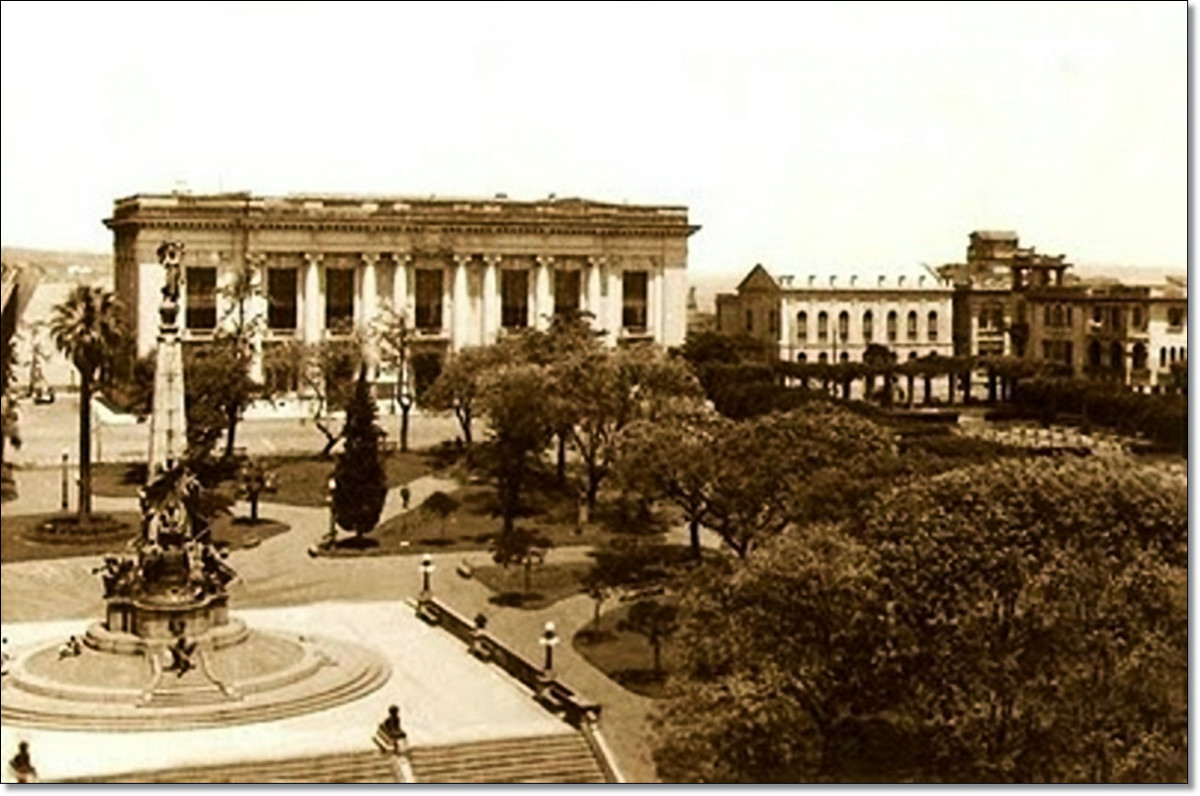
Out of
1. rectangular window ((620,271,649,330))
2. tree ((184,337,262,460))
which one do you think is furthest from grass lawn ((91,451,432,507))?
rectangular window ((620,271,649,330))

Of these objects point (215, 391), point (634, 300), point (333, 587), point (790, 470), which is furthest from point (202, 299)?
point (790, 470)

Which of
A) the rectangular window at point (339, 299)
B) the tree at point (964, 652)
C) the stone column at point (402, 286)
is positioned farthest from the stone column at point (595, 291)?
the tree at point (964, 652)

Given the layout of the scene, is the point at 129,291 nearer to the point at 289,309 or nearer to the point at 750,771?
the point at 289,309

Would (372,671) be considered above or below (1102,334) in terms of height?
below

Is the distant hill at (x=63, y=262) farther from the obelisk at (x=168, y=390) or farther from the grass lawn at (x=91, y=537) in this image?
the grass lawn at (x=91, y=537)

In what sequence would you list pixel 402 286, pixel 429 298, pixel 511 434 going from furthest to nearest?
pixel 429 298, pixel 402 286, pixel 511 434

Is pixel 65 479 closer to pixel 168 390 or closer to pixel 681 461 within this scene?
pixel 168 390

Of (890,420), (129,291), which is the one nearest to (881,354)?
(890,420)
